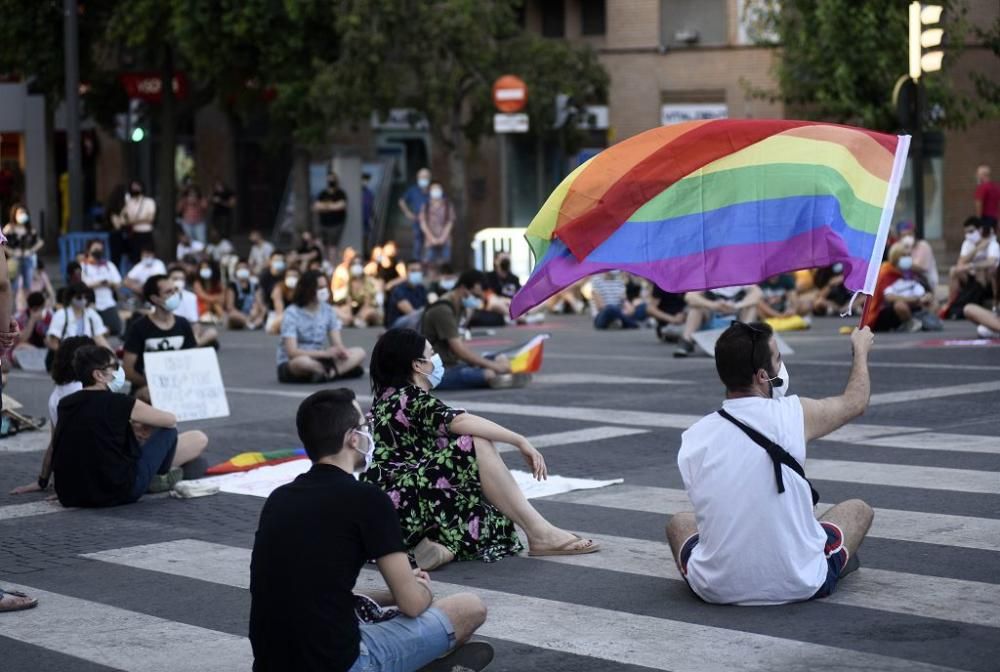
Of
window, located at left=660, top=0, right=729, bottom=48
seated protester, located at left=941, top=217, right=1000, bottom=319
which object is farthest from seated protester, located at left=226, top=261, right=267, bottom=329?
window, located at left=660, top=0, right=729, bottom=48

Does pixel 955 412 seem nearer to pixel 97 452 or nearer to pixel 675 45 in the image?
pixel 97 452

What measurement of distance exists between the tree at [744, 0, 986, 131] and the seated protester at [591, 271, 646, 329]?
9.11 m

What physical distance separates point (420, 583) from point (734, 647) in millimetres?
1501

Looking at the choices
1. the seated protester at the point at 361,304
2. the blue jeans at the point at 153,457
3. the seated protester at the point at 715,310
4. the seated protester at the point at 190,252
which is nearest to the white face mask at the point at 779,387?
the blue jeans at the point at 153,457

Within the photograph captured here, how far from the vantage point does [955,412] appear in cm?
1392

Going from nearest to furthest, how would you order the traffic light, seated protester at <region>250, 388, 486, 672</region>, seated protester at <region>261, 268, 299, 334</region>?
1. seated protester at <region>250, 388, 486, 672</region>
2. the traffic light
3. seated protester at <region>261, 268, 299, 334</region>

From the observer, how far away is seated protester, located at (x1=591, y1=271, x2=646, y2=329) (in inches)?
1026

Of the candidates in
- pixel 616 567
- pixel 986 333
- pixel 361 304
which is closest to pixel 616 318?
pixel 361 304

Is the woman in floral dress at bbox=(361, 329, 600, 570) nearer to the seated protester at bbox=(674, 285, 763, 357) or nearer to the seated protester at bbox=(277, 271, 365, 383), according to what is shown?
the seated protester at bbox=(277, 271, 365, 383)

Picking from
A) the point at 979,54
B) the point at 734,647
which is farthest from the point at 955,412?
the point at 979,54

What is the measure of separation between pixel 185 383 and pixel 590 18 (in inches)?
1164

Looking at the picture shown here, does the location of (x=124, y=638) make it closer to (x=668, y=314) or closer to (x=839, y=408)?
(x=839, y=408)

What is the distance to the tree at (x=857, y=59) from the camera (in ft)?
113

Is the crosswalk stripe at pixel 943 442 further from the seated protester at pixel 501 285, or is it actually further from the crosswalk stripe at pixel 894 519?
the seated protester at pixel 501 285
